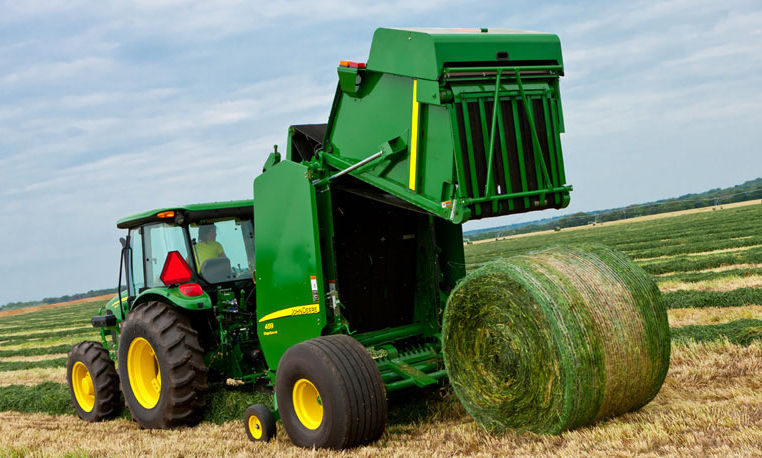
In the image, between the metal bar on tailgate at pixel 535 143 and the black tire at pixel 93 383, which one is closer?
the metal bar on tailgate at pixel 535 143

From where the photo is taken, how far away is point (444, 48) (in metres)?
5.19

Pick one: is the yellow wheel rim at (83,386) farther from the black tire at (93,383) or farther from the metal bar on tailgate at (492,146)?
the metal bar on tailgate at (492,146)

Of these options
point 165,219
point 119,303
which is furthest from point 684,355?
point 119,303

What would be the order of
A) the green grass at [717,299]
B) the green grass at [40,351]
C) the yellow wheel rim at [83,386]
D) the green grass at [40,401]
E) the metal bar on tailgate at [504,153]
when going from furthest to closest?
the green grass at [40,351] → the green grass at [717,299] → the green grass at [40,401] → the yellow wheel rim at [83,386] → the metal bar on tailgate at [504,153]

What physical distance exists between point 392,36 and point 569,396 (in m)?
2.99

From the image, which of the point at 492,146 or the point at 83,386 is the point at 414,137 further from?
the point at 83,386

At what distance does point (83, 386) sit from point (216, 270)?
7.49 ft

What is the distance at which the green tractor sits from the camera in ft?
17.3

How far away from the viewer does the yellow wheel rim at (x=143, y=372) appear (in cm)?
726

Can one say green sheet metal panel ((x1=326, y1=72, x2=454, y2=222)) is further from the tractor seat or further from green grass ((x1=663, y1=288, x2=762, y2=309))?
green grass ((x1=663, y1=288, x2=762, y2=309))

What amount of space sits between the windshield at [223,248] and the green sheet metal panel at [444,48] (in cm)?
280

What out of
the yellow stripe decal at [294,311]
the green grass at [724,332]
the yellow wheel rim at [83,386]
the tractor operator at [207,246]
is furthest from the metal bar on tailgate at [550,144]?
the yellow wheel rim at [83,386]

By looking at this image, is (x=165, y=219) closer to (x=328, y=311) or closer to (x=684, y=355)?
(x=328, y=311)

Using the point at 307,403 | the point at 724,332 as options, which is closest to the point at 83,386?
the point at 307,403
